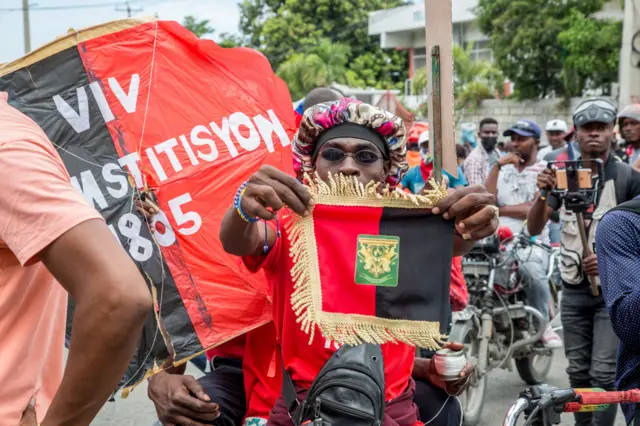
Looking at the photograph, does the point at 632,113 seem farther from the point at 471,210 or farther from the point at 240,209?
the point at 240,209

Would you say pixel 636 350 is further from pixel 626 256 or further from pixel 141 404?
pixel 141 404

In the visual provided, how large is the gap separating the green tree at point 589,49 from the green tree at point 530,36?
55cm

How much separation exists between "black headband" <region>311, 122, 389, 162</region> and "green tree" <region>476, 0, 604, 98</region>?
2593 centimetres

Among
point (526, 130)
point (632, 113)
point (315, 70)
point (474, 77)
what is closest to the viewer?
point (632, 113)

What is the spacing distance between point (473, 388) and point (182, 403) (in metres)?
3.66

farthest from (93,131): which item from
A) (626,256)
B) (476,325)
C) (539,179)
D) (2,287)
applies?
(476,325)

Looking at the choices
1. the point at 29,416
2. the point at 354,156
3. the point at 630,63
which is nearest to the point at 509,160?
the point at 354,156

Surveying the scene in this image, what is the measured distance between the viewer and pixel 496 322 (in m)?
6.64

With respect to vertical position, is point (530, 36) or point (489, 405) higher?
point (530, 36)

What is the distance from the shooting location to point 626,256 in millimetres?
2996

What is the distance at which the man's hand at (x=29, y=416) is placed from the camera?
1.69 metres

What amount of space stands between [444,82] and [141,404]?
185 inches

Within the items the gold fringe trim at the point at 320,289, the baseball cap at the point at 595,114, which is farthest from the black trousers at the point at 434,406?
the baseball cap at the point at 595,114

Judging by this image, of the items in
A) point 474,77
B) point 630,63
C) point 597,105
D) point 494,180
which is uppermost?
point 597,105
